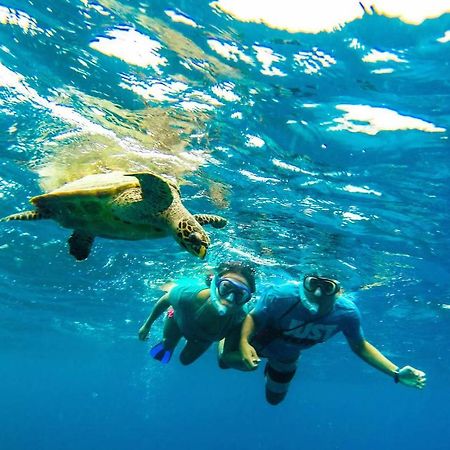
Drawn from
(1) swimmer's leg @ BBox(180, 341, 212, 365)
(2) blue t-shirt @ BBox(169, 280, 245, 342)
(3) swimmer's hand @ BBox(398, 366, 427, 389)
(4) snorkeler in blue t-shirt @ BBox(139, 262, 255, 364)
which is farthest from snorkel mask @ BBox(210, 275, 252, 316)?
(3) swimmer's hand @ BBox(398, 366, 427, 389)

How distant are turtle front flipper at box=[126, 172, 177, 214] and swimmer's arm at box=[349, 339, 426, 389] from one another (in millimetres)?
4783

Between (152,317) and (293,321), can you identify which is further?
(152,317)

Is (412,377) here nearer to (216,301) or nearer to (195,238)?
(216,301)

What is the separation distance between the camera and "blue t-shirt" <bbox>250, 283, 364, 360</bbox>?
764cm

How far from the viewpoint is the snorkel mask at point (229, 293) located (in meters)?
6.99

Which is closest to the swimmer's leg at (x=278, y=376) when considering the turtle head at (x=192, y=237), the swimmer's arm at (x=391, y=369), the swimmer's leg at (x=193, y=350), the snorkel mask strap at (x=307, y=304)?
the swimmer's leg at (x=193, y=350)

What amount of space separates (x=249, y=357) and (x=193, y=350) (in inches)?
126

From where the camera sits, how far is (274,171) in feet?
34.1

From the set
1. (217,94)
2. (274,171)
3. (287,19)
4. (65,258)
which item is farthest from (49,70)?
(65,258)

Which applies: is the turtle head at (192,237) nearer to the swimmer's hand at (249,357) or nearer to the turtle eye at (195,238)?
the turtle eye at (195,238)

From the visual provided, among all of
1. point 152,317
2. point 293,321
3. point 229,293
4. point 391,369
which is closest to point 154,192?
point 229,293

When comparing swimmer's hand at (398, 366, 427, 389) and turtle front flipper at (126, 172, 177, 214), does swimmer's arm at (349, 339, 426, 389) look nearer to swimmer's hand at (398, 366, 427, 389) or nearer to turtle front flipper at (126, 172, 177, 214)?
swimmer's hand at (398, 366, 427, 389)

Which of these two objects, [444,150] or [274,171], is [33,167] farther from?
[444,150]

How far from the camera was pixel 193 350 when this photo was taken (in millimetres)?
8719
